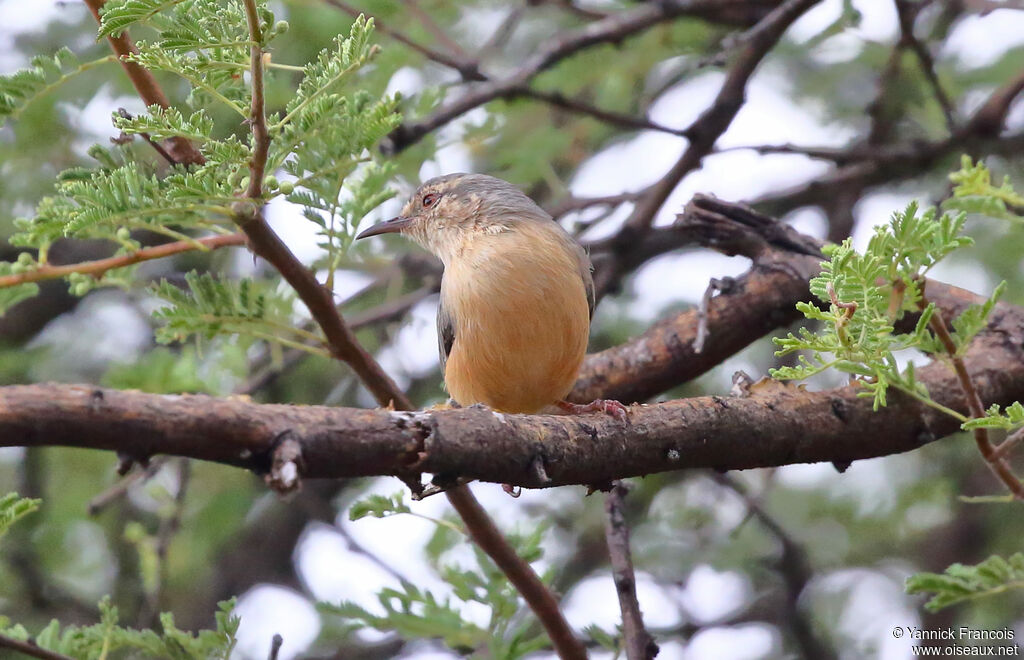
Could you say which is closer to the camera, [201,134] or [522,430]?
[201,134]

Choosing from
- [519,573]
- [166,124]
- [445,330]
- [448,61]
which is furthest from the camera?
[448,61]

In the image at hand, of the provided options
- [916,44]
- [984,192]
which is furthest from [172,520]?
[916,44]

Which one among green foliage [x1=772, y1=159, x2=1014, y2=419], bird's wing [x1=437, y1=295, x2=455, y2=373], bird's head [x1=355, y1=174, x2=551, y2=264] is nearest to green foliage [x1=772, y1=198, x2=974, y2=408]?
green foliage [x1=772, y1=159, x2=1014, y2=419]

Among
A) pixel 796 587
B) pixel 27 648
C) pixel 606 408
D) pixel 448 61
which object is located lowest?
pixel 27 648

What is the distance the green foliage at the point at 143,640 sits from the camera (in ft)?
12.2

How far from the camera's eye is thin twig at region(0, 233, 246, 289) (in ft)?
12.1

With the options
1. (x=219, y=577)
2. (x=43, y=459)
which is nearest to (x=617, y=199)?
(x=219, y=577)

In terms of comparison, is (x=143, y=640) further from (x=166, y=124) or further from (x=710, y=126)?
(x=710, y=126)

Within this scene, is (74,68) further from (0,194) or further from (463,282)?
(0,194)

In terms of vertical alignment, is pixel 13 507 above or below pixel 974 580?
above

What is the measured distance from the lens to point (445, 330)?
17.6ft

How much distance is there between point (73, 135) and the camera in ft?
22.3

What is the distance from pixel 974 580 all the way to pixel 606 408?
52.3 inches

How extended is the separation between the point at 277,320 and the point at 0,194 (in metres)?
Answer: 4.06
